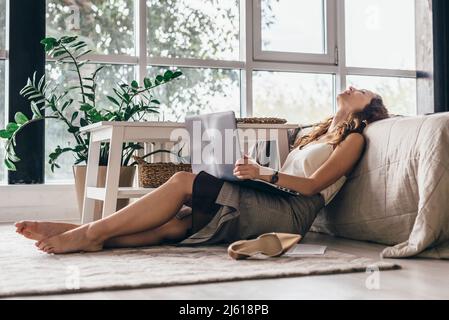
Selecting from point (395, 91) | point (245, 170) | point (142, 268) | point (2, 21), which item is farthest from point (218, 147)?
point (395, 91)

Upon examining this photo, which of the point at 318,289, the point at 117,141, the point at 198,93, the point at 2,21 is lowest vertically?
the point at 318,289

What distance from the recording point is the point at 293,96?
4641mm

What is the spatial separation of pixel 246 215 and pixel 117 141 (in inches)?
33.0

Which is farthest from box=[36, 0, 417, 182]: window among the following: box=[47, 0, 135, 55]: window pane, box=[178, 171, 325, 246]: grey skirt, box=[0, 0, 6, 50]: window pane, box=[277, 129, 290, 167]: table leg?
box=[178, 171, 325, 246]: grey skirt

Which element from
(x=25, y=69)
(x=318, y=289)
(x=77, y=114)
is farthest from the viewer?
(x=25, y=69)

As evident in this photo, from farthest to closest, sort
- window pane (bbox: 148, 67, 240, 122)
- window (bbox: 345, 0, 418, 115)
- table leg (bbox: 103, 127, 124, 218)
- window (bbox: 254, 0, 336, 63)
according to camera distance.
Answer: window (bbox: 345, 0, 418, 115) → window (bbox: 254, 0, 336, 63) → window pane (bbox: 148, 67, 240, 122) → table leg (bbox: 103, 127, 124, 218)

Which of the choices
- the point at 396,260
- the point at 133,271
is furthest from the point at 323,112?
the point at 133,271

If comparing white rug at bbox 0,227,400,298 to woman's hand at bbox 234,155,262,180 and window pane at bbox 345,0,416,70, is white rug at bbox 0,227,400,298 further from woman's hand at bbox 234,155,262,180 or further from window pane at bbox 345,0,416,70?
window pane at bbox 345,0,416,70

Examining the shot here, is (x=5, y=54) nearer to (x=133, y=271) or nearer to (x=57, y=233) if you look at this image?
(x=57, y=233)

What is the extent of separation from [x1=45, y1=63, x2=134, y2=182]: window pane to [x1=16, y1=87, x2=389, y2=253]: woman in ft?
6.40

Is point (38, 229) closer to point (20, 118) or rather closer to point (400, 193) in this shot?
point (400, 193)

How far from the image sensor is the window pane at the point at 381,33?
4783 mm

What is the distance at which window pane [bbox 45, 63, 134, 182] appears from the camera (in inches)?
163
